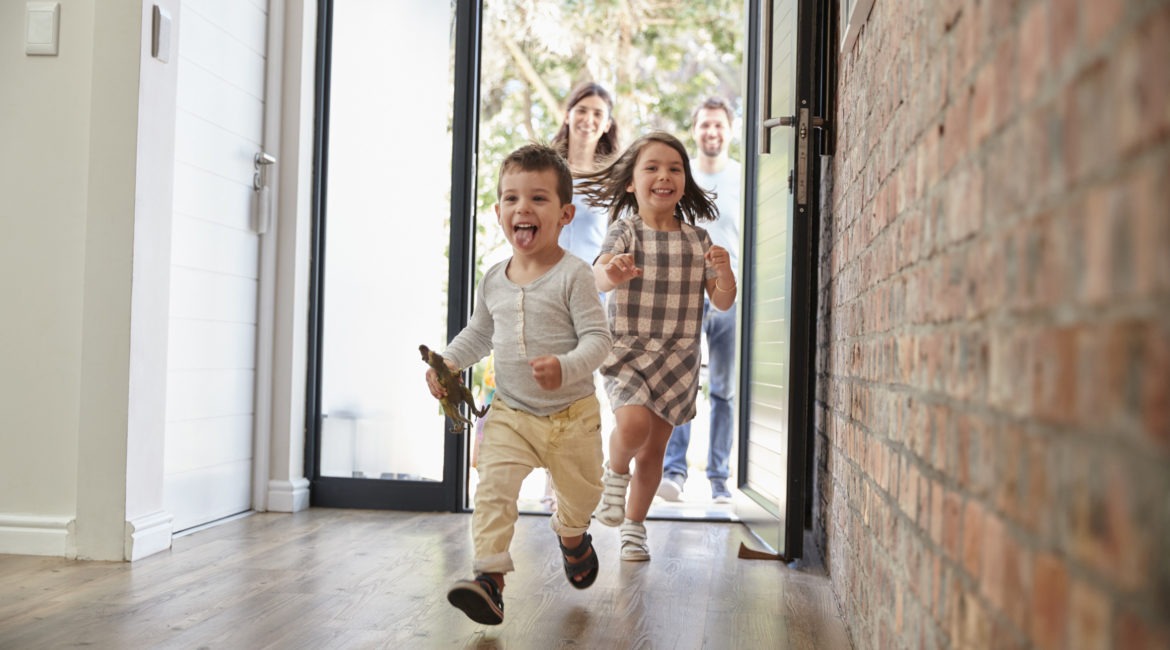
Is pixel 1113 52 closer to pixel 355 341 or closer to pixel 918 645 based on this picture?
pixel 918 645

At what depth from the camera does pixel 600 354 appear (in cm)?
235

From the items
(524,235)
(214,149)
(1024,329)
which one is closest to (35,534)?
(214,149)

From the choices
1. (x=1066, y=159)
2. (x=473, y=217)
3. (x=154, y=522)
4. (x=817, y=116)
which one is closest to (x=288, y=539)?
(x=154, y=522)

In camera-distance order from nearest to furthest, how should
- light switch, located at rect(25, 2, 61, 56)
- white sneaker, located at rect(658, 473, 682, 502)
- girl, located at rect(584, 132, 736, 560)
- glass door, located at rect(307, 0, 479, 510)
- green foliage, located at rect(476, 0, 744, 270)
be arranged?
light switch, located at rect(25, 2, 61, 56) < girl, located at rect(584, 132, 736, 560) < glass door, located at rect(307, 0, 479, 510) < white sneaker, located at rect(658, 473, 682, 502) < green foliage, located at rect(476, 0, 744, 270)

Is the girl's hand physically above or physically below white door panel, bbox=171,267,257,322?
above

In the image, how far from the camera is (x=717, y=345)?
198 inches

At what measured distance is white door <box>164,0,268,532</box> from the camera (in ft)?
10.6

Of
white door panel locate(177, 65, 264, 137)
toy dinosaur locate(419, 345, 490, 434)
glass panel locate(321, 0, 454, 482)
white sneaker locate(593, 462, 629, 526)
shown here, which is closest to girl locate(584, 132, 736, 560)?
white sneaker locate(593, 462, 629, 526)

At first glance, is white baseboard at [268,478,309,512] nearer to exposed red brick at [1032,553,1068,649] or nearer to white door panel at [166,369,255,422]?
white door panel at [166,369,255,422]

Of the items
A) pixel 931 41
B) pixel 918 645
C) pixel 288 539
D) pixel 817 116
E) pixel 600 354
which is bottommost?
pixel 288 539

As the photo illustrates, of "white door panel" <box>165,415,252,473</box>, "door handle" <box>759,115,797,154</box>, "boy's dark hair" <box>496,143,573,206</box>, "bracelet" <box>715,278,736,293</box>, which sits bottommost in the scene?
"white door panel" <box>165,415,252,473</box>

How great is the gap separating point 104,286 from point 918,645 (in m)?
2.28

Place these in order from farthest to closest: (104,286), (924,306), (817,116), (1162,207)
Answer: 1. (817,116)
2. (104,286)
3. (924,306)
4. (1162,207)

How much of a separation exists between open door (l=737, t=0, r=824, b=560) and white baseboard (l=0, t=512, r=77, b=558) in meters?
1.90
